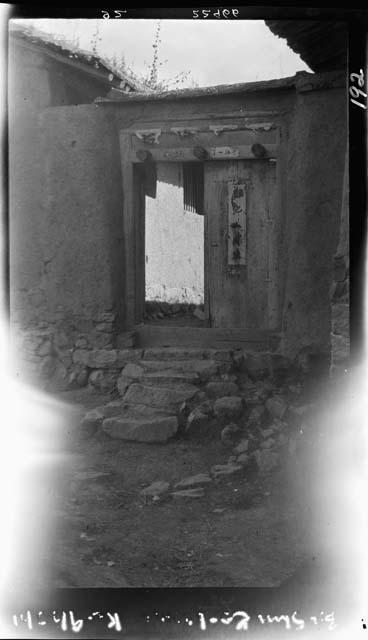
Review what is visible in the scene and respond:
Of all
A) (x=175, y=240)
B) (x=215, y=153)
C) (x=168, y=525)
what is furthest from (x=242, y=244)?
(x=168, y=525)

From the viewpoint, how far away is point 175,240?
26.9ft

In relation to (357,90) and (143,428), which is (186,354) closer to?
(143,428)

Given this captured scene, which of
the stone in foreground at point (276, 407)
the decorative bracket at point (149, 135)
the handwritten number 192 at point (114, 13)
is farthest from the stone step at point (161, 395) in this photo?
the handwritten number 192 at point (114, 13)

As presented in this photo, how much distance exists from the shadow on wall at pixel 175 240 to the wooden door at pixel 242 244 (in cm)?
118

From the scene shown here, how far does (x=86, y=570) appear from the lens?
3.54 m

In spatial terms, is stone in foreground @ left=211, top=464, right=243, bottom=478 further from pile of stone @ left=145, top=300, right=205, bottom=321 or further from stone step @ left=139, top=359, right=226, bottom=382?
pile of stone @ left=145, top=300, right=205, bottom=321

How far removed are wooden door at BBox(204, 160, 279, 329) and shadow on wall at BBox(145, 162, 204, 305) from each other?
3.86 ft

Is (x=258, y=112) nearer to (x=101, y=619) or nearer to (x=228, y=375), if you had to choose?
(x=228, y=375)

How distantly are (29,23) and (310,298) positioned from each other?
3.71m

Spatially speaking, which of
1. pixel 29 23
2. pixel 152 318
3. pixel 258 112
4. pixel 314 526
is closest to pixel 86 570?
pixel 314 526

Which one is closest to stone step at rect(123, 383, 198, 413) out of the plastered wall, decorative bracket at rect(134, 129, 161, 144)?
the plastered wall

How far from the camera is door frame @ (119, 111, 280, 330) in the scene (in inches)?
247

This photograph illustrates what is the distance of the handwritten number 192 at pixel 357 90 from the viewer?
3.22 meters

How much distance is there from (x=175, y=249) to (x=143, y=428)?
10.6ft
